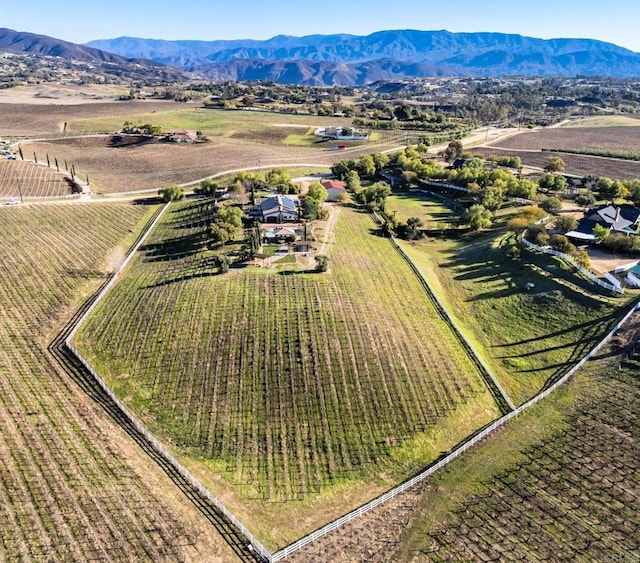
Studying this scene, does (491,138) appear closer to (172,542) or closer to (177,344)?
(177,344)

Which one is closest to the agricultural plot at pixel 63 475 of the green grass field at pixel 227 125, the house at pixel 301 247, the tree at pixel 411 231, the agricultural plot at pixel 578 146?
the house at pixel 301 247

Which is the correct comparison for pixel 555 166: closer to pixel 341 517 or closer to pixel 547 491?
pixel 547 491

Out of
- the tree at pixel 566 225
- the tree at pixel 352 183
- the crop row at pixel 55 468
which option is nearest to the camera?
the crop row at pixel 55 468

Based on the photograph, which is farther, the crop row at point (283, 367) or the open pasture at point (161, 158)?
the open pasture at point (161, 158)

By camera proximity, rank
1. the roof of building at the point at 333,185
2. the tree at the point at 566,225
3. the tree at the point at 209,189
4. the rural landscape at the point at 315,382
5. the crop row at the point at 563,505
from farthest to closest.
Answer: the roof of building at the point at 333,185, the tree at the point at 209,189, the tree at the point at 566,225, the rural landscape at the point at 315,382, the crop row at the point at 563,505

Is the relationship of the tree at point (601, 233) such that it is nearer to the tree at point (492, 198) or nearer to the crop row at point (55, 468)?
the tree at point (492, 198)

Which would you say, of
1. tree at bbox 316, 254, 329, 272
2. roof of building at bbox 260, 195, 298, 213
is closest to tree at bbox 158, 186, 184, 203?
roof of building at bbox 260, 195, 298, 213

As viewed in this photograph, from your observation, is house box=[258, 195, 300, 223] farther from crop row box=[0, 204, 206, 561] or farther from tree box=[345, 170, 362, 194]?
crop row box=[0, 204, 206, 561]
